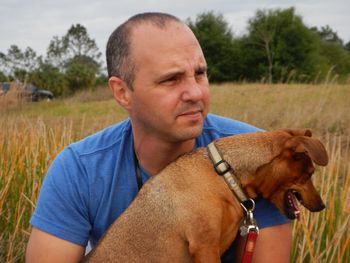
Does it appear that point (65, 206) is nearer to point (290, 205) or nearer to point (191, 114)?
point (191, 114)

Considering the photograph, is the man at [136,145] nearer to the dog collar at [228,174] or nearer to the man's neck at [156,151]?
the man's neck at [156,151]

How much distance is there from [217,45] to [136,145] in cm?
4277

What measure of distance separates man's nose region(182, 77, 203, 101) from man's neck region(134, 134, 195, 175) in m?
0.38

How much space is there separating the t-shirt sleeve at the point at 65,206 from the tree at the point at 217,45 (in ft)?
131

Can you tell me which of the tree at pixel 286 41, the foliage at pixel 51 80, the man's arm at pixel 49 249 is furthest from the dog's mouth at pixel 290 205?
the tree at pixel 286 41

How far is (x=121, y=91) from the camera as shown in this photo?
2.88 m

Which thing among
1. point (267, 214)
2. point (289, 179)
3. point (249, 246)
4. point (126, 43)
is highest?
point (126, 43)

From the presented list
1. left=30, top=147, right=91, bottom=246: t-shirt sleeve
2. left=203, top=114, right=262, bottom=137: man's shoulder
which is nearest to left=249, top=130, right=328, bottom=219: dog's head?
left=203, top=114, right=262, bottom=137: man's shoulder

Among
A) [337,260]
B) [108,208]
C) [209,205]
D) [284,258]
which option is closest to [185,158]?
[209,205]

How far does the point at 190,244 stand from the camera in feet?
7.91

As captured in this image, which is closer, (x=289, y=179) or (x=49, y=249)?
(x=289, y=179)

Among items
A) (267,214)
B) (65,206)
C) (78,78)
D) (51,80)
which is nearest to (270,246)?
(267,214)

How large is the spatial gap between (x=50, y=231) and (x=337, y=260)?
1.90m

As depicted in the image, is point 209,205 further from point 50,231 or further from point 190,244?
point 50,231
